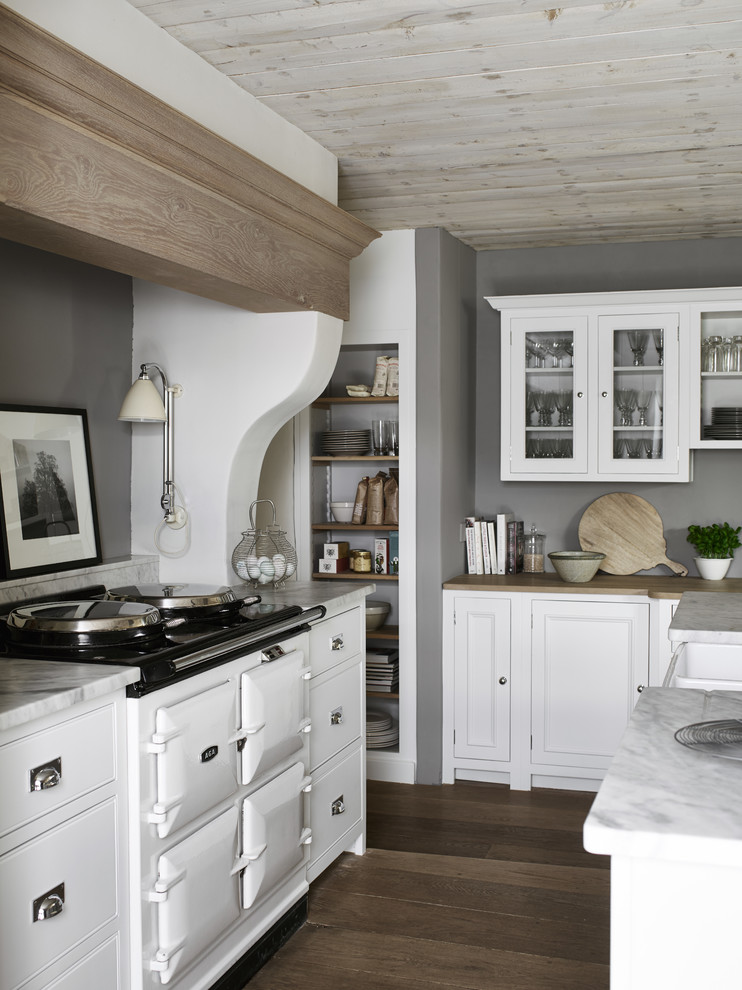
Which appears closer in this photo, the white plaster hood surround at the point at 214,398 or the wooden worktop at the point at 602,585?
the white plaster hood surround at the point at 214,398

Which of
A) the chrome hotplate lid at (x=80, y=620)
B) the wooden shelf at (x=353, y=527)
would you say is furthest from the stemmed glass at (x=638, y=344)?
the chrome hotplate lid at (x=80, y=620)

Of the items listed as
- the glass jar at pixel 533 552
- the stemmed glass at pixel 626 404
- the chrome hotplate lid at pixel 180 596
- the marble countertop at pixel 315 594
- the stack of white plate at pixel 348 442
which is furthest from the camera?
the glass jar at pixel 533 552

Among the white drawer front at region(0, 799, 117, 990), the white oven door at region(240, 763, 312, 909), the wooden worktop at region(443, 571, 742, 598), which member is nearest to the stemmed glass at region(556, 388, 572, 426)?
the wooden worktop at region(443, 571, 742, 598)

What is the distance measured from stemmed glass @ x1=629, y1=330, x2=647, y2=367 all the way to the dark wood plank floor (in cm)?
199

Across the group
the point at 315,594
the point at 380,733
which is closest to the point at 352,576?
the point at 380,733

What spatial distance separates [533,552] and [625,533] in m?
0.45

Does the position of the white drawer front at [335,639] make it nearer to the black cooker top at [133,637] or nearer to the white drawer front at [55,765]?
the black cooker top at [133,637]

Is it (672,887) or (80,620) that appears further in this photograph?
(80,620)

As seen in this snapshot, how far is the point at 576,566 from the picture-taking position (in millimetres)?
4285

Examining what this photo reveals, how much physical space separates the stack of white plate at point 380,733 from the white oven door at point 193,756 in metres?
2.06

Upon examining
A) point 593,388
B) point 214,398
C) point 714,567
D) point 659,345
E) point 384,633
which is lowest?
point 384,633

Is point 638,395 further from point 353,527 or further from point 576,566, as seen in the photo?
point 353,527

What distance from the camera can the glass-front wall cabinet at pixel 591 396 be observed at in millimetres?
4328

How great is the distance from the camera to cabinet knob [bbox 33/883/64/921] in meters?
1.75
